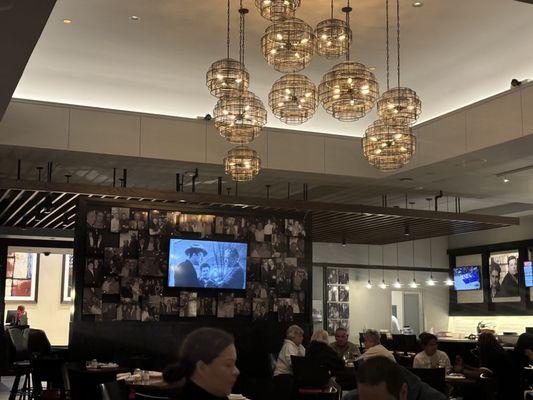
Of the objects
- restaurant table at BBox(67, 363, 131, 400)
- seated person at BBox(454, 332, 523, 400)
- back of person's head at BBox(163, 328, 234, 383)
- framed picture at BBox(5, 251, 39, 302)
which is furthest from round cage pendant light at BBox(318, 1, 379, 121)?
framed picture at BBox(5, 251, 39, 302)

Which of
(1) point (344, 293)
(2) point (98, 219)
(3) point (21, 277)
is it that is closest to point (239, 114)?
(2) point (98, 219)

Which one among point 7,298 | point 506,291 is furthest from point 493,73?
point 7,298

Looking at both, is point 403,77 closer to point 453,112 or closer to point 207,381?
point 453,112

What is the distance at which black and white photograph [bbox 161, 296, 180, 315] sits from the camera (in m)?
10.6

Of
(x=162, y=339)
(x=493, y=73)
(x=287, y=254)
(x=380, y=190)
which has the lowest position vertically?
(x=162, y=339)

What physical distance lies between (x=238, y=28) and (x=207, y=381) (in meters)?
5.86

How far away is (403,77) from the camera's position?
30.9 feet

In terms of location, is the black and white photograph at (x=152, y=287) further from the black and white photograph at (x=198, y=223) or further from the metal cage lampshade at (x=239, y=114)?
the metal cage lampshade at (x=239, y=114)

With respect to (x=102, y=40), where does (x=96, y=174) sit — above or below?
below

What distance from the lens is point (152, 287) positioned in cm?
1057

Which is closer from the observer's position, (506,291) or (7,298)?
(506,291)

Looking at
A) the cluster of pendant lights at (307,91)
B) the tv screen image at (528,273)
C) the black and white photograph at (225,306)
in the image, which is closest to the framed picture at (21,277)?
the black and white photograph at (225,306)

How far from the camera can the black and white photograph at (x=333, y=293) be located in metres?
19.3

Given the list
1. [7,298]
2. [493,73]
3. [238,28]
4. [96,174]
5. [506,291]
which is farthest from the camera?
[7,298]
